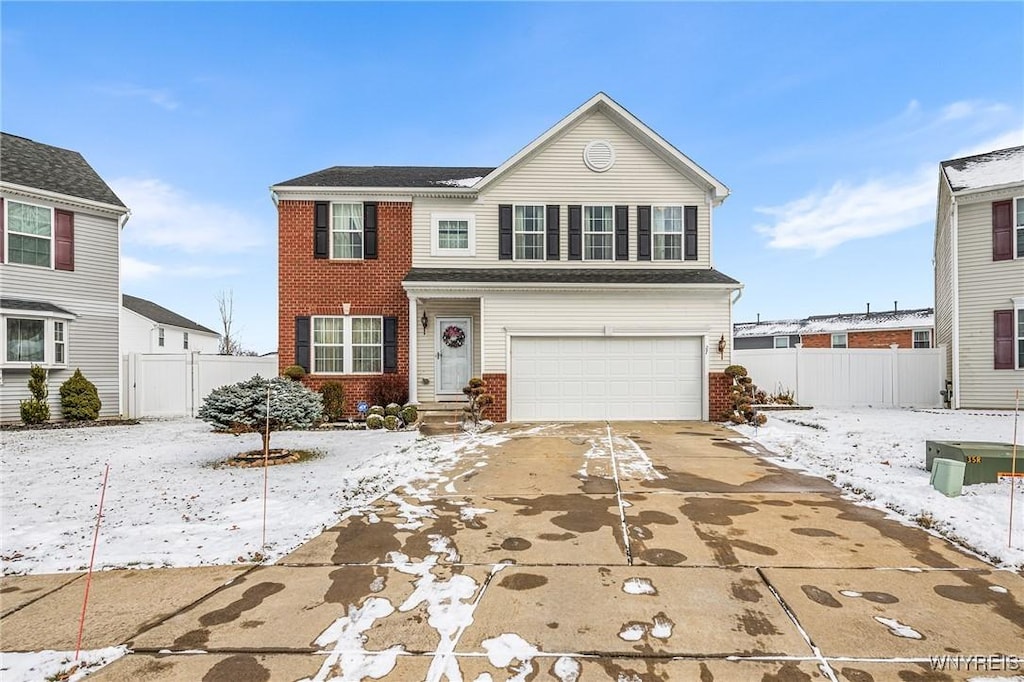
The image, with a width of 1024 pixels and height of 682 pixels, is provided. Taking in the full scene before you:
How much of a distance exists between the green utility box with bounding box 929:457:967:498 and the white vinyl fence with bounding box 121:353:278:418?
15.9 m

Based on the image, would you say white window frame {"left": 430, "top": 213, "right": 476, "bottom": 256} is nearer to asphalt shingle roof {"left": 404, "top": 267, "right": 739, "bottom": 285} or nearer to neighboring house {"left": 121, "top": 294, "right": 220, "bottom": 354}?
asphalt shingle roof {"left": 404, "top": 267, "right": 739, "bottom": 285}

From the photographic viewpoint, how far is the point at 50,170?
1425cm

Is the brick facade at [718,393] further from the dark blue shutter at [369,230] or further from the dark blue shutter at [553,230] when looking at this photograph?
the dark blue shutter at [369,230]

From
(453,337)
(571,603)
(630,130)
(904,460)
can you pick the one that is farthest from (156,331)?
(904,460)

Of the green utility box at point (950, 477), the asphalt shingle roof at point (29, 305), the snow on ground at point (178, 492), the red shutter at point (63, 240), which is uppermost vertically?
the red shutter at point (63, 240)

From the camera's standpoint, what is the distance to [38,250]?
13.3 meters

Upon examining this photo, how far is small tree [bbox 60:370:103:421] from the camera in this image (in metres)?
13.2

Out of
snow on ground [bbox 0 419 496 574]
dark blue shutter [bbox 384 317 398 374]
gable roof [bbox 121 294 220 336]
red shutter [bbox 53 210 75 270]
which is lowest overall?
snow on ground [bbox 0 419 496 574]

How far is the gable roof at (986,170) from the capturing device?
1331 centimetres

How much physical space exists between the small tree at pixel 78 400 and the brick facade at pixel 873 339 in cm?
3610

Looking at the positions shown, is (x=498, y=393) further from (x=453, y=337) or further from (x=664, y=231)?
(x=664, y=231)

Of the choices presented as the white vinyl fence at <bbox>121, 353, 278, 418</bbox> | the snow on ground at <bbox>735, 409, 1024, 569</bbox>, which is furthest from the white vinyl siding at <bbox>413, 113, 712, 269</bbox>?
the white vinyl fence at <bbox>121, 353, 278, 418</bbox>

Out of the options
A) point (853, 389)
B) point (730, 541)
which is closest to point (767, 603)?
point (730, 541)

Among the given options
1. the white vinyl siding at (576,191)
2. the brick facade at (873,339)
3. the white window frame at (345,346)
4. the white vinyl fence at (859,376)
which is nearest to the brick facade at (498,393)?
the white window frame at (345,346)
